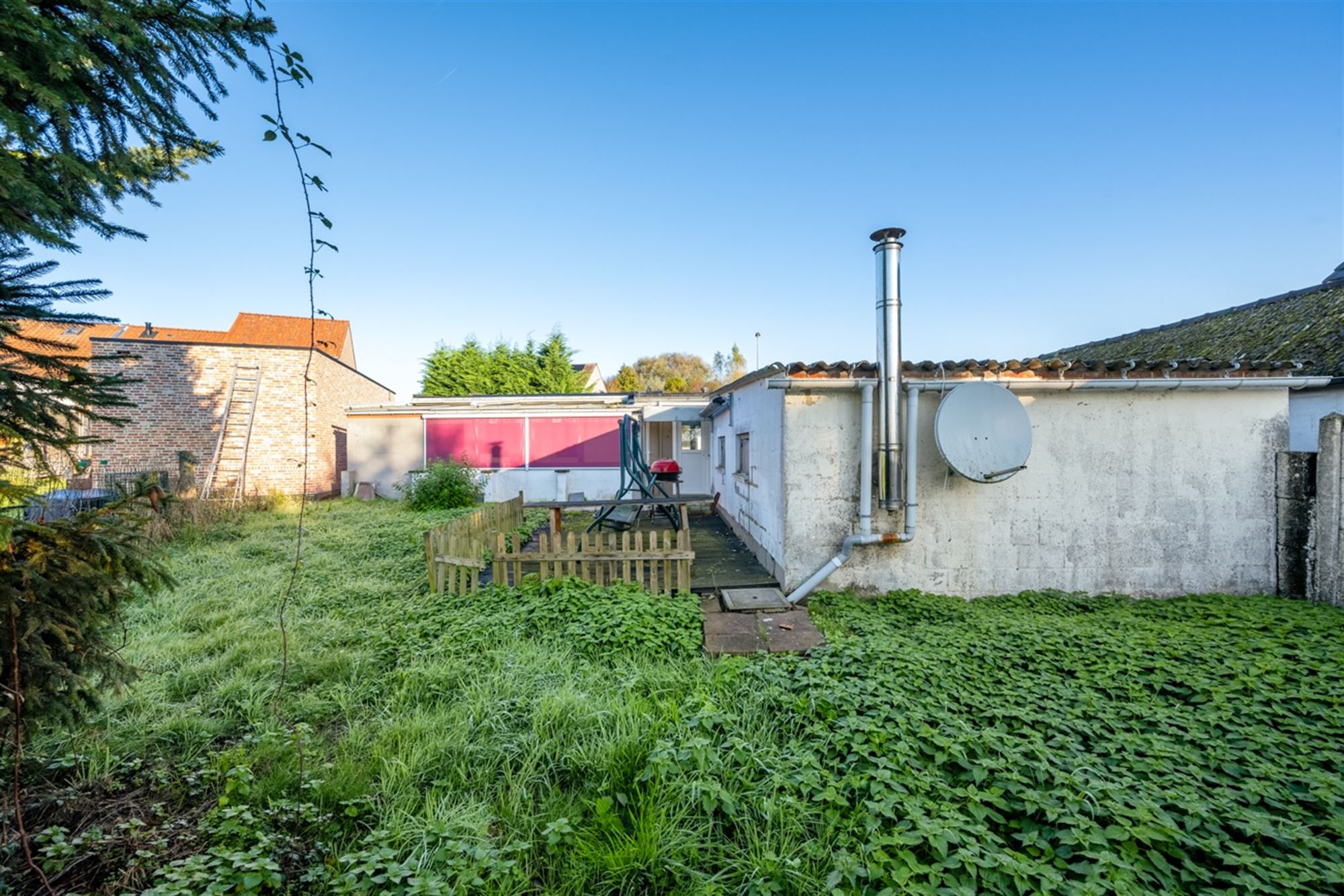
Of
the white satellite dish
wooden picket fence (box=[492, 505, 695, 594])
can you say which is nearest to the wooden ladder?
wooden picket fence (box=[492, 505, 695, 594])

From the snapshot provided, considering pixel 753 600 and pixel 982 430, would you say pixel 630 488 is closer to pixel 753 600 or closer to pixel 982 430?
pixel 753 600

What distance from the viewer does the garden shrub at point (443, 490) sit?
13141mm

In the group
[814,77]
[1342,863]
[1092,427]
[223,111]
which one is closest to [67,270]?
[223,111]

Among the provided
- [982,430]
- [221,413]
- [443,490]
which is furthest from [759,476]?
[221,413]

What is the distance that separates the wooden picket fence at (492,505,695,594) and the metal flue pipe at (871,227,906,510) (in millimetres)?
2255

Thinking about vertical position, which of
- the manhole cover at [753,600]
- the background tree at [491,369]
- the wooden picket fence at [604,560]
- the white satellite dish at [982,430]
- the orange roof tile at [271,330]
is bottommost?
the manhole cover at [753,600]

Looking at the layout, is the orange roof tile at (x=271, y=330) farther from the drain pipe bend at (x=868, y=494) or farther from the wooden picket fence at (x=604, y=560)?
the drain pipe bend at (x=868, y=494)

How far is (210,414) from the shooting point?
1406 cm

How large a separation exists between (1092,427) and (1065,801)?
17.2ft

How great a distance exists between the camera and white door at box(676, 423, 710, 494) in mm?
14930

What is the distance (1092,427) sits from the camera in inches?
244

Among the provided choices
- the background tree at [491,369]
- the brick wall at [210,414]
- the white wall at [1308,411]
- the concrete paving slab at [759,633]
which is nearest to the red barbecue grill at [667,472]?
the concrete paving slab at [759,633]

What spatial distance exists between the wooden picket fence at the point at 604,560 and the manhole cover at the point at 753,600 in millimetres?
484

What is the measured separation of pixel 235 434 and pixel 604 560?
44.6ft
